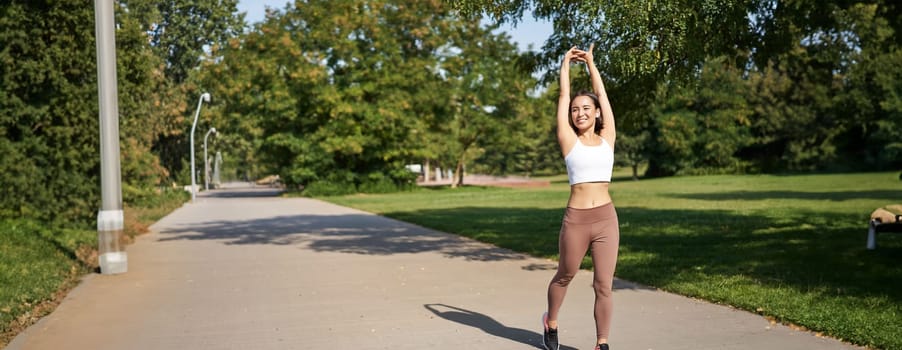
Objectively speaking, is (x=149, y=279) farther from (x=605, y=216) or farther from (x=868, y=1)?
(x=868, y=1)

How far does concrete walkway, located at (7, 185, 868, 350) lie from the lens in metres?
6.11

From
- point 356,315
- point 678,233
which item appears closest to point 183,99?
point 678,233

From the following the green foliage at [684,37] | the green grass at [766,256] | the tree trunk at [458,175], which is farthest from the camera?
the tree trunk at [458,175]

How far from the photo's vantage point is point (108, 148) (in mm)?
10547

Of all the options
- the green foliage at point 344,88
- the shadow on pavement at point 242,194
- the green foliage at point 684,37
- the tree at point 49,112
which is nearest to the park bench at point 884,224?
the green foliage at point 684,37

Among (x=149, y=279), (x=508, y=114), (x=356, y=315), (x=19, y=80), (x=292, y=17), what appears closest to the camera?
(x=356, y=315)

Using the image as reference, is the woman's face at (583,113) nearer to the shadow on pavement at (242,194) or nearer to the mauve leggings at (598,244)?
the mauve leggings at (598,244)

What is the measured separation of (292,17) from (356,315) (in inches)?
1619

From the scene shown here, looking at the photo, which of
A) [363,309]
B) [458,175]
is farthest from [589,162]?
[458,175]

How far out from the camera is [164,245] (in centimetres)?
1503

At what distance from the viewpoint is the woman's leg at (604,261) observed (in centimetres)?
531

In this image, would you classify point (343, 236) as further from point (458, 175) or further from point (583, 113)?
point (458, 175)

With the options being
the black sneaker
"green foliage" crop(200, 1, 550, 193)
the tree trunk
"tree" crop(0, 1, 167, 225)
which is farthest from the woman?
the tree trunk

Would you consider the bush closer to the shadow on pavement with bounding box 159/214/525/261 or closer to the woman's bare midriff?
the shadow on pavement with bounding box 159/214/525/261
